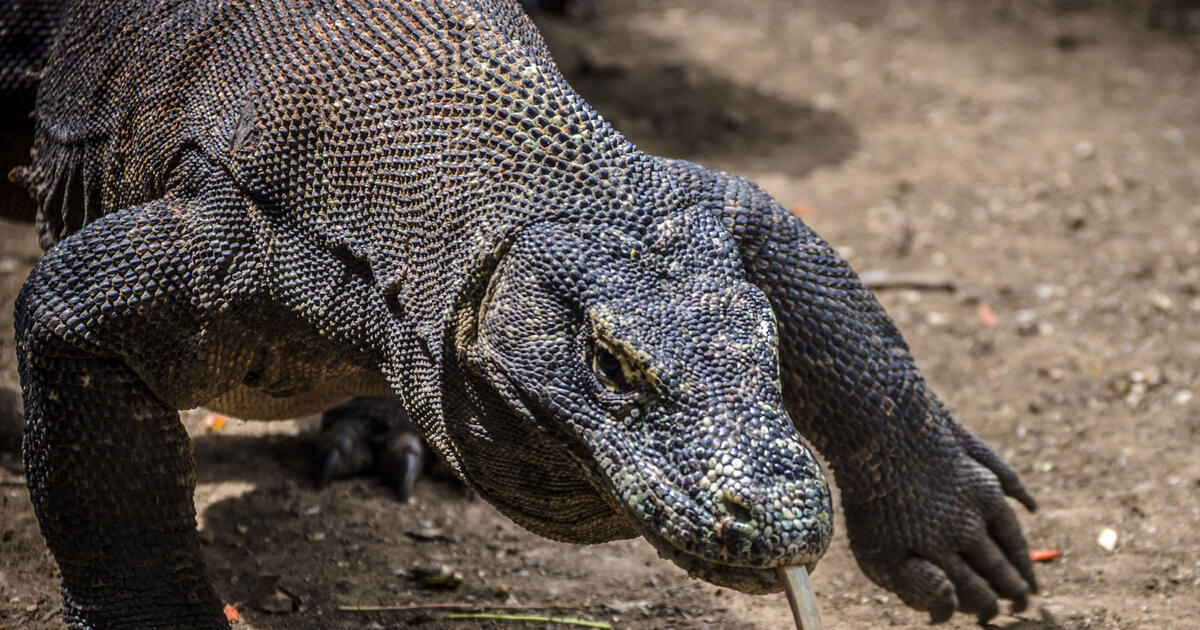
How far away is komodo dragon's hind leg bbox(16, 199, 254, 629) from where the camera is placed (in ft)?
8.96

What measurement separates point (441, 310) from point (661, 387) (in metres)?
0.61

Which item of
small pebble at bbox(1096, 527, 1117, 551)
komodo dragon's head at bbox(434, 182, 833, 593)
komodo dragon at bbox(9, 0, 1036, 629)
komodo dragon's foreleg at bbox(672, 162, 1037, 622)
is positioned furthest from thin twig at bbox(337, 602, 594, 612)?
small pebble at bbox(1096, 527, 1117, 551)

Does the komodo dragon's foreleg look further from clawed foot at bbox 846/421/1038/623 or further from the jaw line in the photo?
the jaw line

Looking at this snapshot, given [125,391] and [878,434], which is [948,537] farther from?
[125,391]

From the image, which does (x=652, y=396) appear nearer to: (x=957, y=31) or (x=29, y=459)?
(x=29, y=459)

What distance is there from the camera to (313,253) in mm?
2748

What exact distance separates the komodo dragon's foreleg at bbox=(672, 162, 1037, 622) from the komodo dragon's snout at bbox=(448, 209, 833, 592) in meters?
0.84

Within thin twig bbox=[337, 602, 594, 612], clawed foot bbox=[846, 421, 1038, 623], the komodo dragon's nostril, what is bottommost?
thin twig bbox=[337, 602, 594, 612]

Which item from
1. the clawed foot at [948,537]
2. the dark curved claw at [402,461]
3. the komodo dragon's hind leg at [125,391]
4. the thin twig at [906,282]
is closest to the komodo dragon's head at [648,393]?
the komodo dragon's hind leg at [125,391]

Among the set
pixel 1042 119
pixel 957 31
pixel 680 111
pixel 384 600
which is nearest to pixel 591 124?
pixel 384 600

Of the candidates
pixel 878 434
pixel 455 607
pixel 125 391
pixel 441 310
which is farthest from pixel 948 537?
pixel 125 391

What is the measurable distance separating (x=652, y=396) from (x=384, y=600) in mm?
1853

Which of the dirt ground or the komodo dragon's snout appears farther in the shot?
the dirt ground

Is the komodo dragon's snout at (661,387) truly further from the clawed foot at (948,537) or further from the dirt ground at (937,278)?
the dirt ground at (937,278)
